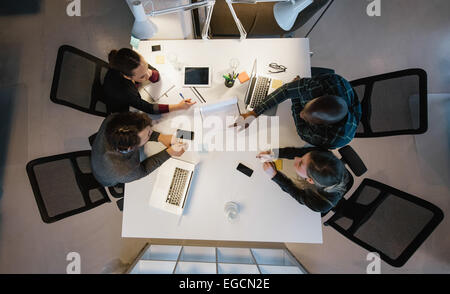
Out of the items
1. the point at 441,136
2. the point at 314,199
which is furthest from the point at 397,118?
the point at 441,136

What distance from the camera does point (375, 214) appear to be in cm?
155

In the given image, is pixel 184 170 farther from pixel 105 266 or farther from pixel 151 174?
pixel 105 266

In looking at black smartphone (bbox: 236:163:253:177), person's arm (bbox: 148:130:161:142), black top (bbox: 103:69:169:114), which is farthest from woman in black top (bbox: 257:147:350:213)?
black top (bbox: 103:69:169:114)

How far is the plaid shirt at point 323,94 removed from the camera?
1521 millimetres

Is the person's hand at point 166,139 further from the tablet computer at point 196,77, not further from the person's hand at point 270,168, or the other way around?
the person's hand at point 270,168

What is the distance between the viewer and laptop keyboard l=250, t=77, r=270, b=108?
5.61ft

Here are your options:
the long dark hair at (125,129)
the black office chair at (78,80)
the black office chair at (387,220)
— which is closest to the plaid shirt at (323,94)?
the black office chair at (387,220)

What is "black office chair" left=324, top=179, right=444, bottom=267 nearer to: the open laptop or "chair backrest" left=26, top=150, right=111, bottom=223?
the open laptop

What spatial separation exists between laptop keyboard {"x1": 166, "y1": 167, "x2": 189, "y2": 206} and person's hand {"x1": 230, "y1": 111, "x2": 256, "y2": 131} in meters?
0.50

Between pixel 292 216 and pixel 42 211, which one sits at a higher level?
pixel 42 211

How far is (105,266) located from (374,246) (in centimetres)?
242

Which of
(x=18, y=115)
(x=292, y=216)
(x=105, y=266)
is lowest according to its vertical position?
(x=105, y=266)
